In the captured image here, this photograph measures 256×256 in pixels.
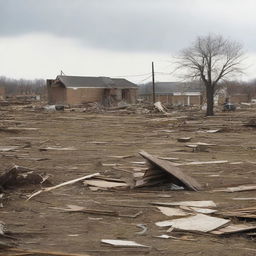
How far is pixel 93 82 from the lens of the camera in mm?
83875

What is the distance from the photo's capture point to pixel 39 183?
1118cm

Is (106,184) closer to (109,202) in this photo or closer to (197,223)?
(109,202)

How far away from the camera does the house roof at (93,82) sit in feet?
260

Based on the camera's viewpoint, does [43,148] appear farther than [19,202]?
Yes

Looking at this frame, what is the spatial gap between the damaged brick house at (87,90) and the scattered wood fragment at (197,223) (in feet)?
232

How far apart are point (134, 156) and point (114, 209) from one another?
8.06 meters

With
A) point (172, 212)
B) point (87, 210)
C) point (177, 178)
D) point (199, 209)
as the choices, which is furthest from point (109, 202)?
point (177, 178)

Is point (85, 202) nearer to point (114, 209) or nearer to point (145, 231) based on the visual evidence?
point (114, 209)

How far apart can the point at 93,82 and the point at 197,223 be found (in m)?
77.3

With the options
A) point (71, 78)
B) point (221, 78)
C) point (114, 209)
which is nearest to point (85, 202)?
point (114, 209)

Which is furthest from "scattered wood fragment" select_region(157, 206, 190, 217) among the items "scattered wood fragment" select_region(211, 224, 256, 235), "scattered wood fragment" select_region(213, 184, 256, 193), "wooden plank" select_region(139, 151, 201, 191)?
"scattered wood fragment" select_region(213, 184, 256, 193)

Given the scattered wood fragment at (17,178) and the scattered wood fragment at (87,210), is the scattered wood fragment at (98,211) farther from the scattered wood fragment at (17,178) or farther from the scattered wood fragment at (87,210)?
the scattered wood fragment at (17,178)

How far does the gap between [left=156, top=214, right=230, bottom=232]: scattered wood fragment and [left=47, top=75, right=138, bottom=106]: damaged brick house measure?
232 ft

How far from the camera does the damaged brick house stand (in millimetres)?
78938
